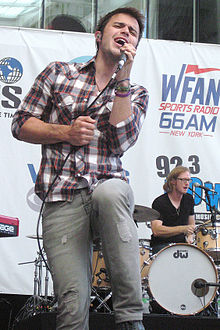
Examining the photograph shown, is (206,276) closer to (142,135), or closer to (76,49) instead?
(142,135)

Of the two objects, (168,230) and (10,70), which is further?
(10,70)

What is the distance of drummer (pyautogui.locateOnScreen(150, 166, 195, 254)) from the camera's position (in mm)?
6082

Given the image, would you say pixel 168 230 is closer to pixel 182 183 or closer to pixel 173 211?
pixel 173 211

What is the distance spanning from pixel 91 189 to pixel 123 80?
1.49 ft

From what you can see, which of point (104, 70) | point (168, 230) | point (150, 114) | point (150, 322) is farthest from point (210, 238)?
point (104, 70)

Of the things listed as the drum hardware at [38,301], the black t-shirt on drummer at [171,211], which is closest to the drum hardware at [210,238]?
the black t-shirt on drummer at [171,211]

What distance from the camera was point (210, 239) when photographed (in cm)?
587

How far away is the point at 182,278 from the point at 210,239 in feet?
1.91

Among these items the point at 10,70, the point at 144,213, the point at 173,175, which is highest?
the point at 10,70

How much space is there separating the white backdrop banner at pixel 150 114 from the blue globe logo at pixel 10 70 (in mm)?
12

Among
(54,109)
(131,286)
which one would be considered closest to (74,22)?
(54,109)

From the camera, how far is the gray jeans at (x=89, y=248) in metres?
2.03

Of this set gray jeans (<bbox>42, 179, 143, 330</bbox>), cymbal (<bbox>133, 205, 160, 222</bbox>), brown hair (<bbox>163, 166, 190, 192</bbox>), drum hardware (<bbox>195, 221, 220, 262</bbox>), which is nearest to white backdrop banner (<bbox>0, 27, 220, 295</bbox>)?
brown hair (<bbox>163, 166, 190, 192</bbox>)

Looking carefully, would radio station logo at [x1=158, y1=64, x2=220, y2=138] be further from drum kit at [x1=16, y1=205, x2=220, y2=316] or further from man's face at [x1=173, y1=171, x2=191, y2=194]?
drum kit at [x1=16, y1=205, x2=220, y2=316]
